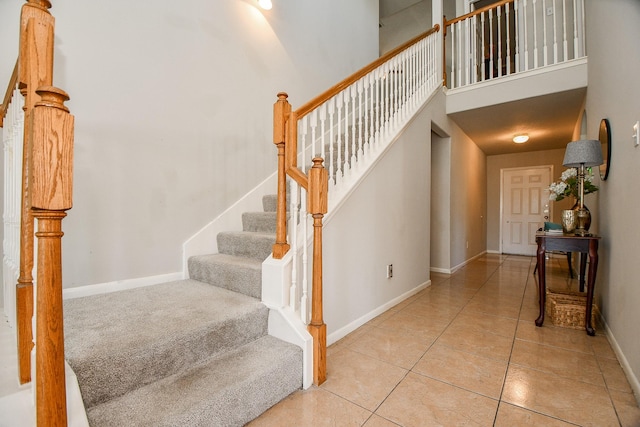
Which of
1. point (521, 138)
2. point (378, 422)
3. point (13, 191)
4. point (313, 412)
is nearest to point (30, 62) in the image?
point (13, 191)

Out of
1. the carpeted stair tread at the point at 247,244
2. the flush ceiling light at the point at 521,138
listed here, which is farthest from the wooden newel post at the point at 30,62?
the flush ceiling light at the point at 521,138

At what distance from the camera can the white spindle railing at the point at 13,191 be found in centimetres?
106

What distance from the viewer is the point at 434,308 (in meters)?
2.73

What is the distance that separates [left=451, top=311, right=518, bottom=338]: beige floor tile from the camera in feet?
7.32

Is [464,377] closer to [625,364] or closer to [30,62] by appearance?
[625,364]

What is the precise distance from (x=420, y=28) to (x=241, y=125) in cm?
544

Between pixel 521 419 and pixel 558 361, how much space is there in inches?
29.3

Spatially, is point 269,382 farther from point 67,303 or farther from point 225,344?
point 67,303

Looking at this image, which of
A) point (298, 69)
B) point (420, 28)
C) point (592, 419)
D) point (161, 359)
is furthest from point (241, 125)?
point (420, 28)

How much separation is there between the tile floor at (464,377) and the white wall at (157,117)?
144 cm

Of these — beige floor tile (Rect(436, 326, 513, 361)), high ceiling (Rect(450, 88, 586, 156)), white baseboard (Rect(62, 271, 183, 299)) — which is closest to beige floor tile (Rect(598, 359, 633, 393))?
beige floor tile (Rect(436, 326, 513, 361))

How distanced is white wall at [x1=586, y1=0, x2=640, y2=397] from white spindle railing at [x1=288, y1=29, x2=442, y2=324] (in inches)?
58.1

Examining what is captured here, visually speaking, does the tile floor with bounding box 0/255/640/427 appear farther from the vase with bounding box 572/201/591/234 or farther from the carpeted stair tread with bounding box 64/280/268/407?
the vase with bounding box 572/201/591/234

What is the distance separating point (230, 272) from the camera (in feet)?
6.23
